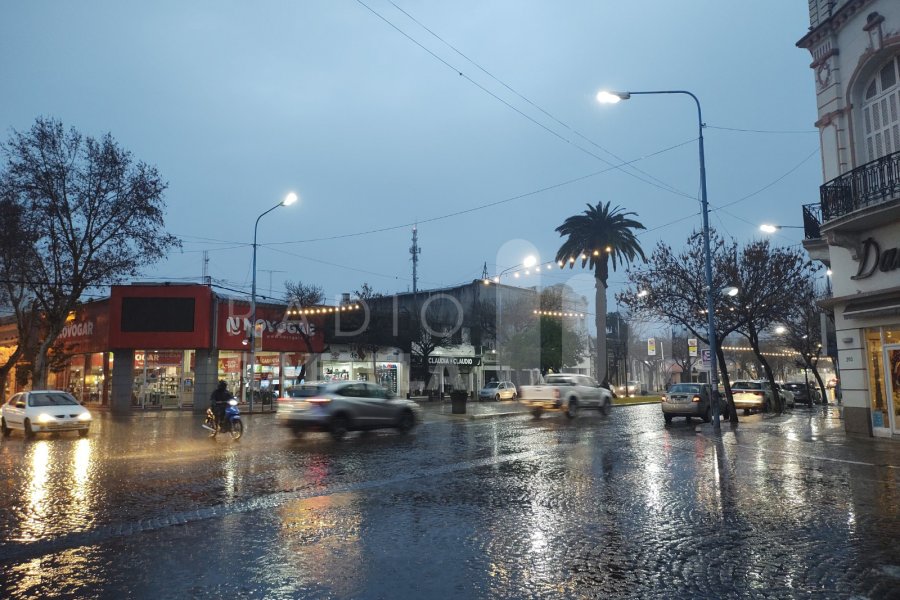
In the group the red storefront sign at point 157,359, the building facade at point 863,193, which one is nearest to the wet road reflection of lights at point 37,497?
the building facade at point 863,193

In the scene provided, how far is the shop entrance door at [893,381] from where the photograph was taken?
1678 centimetres

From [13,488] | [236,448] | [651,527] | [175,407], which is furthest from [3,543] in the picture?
[175,407]

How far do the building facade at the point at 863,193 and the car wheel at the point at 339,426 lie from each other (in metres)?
14.3

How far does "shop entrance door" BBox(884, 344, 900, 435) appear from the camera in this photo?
16.8 metres

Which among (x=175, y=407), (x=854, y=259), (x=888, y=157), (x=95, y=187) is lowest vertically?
(x=175, y=407)

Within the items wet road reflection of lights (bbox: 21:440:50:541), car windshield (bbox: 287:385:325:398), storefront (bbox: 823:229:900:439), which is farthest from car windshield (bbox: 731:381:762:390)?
wet road reflection of lights (bbox: 21:440:50:541)

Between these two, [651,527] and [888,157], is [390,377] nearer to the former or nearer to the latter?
[888,157]

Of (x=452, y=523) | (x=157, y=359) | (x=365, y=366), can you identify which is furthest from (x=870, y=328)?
(x=157, y=359)

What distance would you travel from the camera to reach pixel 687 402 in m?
24.6

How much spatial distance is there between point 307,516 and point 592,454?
7.98 meters

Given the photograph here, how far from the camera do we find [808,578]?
543cm

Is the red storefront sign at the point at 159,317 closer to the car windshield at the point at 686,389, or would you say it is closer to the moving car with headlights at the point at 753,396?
the car windshield at the point at 686,389

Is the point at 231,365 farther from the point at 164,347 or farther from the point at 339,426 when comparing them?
the point at 339,426

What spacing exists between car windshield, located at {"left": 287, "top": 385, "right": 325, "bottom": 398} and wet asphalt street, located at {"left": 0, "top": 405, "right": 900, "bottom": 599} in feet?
9.44
